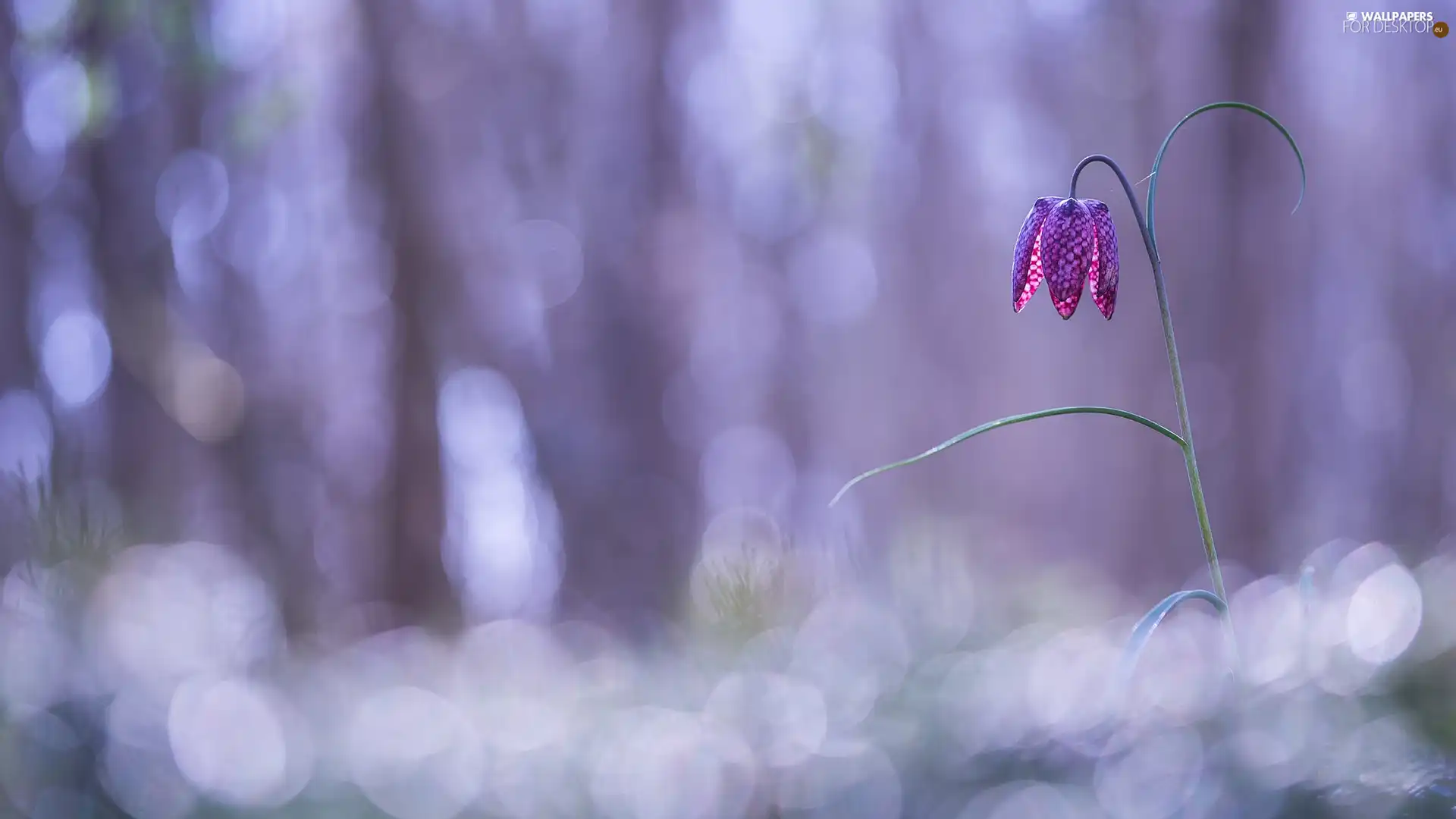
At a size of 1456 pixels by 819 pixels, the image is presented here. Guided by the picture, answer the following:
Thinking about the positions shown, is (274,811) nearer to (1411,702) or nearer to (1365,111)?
(1411,702)

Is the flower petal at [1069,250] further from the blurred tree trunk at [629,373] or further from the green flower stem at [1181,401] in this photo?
the blurred tree trunk at [629,373]

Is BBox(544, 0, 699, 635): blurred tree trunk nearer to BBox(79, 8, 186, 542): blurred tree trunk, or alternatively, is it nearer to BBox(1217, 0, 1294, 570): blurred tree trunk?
BBox(79, 8, 186, 542): blurred tree trunk

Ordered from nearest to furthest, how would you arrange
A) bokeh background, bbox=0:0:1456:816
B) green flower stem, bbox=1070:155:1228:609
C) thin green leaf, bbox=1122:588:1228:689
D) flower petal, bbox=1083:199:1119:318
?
thin green leaf, bbox=1122:588:1228:689 < green flower stem, bbox=1070:155:1228:609 < flower petal, bbox=1083:199:1119:318 < bokeh background, bbox=0:0:1456:816

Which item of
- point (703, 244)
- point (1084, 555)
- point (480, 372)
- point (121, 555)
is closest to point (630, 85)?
point (703, 244)

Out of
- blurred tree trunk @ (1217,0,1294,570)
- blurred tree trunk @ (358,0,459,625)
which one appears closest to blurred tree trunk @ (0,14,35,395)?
blurred tree trunk @ (358,0,459,625)

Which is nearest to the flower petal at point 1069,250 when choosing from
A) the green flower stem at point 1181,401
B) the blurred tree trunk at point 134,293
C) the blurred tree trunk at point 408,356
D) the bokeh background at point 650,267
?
the green flower stem at point 1181,401
